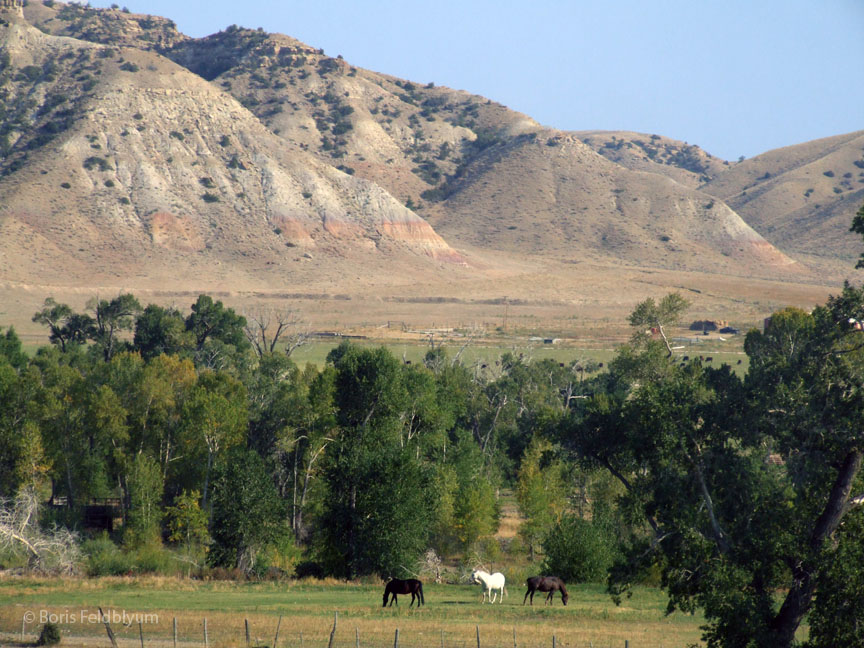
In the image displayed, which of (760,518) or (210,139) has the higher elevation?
(210,139)

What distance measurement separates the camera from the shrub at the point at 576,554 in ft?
138

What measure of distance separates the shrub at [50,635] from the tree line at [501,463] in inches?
561

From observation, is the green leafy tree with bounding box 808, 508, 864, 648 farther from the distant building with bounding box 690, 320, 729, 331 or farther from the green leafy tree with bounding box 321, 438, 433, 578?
the distant building with bounding box 690, 320, 729, 331

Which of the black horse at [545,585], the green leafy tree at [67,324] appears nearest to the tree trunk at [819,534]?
the black horse at [545,585]

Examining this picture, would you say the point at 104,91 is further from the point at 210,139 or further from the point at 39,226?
the point at 39,226

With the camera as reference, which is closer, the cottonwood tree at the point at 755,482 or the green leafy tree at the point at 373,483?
the cottonwood tree at the point at 755,482

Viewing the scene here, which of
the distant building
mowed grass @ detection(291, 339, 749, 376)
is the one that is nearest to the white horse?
mowed grass @ detection(291, 339, 749, 376)

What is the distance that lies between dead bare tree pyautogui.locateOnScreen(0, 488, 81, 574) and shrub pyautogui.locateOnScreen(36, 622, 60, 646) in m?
17.8

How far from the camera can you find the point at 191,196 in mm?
165500

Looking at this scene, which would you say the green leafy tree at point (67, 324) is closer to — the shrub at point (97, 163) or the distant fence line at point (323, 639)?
the distant fence line at point (323, 639)

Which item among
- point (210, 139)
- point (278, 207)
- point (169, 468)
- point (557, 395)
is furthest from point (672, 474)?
point (210, 139)

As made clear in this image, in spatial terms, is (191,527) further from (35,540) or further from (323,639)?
(323,639)

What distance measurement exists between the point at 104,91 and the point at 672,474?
571 feet

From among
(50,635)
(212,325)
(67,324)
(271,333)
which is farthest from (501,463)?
(271,333)
